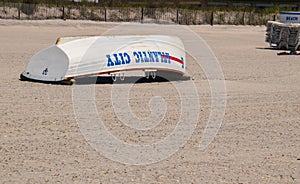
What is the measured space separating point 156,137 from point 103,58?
16.9 feet

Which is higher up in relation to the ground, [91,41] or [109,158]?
[91,41]

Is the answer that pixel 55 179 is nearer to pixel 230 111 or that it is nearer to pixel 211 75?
pixel 230 111

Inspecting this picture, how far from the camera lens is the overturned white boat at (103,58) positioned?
14.4m

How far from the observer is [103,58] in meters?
14.6

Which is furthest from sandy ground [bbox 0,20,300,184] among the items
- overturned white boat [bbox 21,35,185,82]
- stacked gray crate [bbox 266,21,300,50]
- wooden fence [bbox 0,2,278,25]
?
wooden fence [bbox 0,2,278,25]

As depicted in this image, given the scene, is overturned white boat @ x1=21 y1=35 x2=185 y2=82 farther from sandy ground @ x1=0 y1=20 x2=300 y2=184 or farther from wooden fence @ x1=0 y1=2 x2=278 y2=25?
wooden fence @ x1=0 y1=2 x2=278 y2=25

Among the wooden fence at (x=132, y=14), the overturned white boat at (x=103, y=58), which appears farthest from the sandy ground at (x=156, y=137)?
the wooden fence at (x=132, y=14)

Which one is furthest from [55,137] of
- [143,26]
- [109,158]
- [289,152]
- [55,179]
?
[143,26]

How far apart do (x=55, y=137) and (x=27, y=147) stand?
731 millimetres

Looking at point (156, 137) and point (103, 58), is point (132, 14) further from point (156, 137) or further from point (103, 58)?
point (156, 137)

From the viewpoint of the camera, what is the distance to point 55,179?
24.4ft

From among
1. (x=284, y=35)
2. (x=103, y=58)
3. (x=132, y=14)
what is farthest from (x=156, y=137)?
(x=132, y=14)

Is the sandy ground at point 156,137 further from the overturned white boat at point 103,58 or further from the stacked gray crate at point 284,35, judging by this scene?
the stacked gray crate at point 284,35

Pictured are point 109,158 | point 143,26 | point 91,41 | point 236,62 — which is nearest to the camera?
point 109,158
